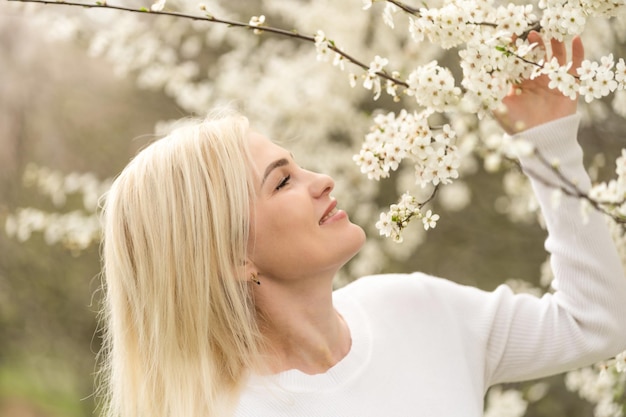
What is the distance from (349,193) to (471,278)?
890 mm

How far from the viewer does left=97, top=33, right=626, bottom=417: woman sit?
159 cm

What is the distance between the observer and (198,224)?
1634 millimetres

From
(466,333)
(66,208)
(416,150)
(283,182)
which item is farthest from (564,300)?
(66,208)

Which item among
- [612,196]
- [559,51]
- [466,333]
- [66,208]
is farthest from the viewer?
[66,208]

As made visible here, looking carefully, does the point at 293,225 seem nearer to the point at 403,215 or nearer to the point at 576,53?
the point at 403,215

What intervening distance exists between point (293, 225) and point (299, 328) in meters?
0.25

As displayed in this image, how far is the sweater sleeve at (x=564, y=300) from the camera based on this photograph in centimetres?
153

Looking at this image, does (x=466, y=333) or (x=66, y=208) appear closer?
(x=466, y=333)

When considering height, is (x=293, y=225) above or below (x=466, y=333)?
above

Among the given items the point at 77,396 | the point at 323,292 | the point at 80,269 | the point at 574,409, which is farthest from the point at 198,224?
the point at 77,396

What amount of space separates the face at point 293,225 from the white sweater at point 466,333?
0.75 ft

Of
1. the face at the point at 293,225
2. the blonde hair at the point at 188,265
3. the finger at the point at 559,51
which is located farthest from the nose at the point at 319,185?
the finger at the point at 559,51

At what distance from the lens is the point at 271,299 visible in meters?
1.70

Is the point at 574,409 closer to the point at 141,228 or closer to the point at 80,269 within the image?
the point at 141,228
